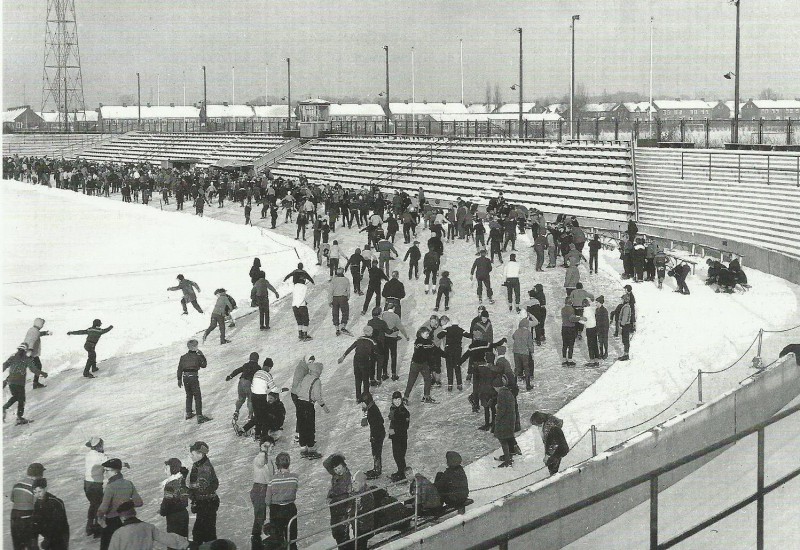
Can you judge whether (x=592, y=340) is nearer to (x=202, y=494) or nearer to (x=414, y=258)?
(x=414, y=258)

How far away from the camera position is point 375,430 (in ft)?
37.7

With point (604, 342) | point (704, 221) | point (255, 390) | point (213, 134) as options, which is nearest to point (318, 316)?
point (604, 342)

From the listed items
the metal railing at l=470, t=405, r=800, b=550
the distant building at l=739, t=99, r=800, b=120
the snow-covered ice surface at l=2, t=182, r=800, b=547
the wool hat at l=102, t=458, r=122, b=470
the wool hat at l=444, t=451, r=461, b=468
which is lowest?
the snow-covered ice surface at l=2, t=182, r=800, b=547

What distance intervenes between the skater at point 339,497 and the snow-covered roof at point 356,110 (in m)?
103

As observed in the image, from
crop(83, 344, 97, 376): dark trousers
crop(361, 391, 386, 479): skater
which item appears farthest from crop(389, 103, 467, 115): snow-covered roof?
crop(361, 391, 386, 479): skater

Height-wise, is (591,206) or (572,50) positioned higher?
(572,50)

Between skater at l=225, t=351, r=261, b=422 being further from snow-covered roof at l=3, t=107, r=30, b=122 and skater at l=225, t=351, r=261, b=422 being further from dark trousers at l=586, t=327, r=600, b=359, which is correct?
snow-covered roof at l=3, t=107, r=30, b=122

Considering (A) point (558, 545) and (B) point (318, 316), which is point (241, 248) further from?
(A) point (558, 545)

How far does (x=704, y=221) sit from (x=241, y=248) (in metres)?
14.7

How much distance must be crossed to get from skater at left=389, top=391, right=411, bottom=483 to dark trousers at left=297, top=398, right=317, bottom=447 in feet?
4.95

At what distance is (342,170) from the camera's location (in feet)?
160

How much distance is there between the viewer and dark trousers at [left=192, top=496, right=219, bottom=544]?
944 centimetres

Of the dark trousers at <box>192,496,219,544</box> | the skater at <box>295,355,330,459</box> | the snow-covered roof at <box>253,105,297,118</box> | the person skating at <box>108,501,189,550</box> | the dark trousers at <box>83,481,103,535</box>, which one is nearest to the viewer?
the person skating at <box>108,501,189,550</box>

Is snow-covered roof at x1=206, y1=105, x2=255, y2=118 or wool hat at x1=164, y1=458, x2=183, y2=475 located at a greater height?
snow-covered roof at x1=206, y1=105, x2=255, y2=118
